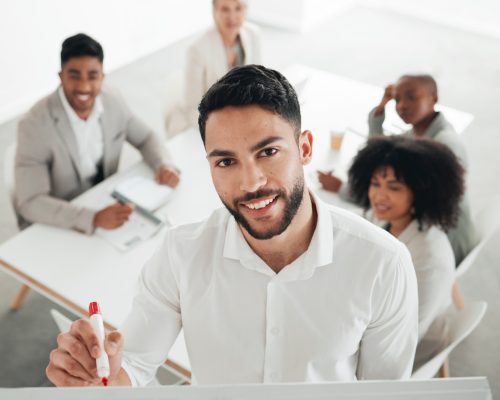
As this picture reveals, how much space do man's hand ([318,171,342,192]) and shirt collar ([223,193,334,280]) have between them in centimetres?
110

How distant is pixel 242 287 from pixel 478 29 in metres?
5.42

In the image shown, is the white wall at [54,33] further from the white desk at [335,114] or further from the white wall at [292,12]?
the white desk at [335,114]

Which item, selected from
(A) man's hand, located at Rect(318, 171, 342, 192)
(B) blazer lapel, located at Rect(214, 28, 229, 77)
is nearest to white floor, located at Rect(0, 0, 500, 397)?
(B) blazer lapel, located at Rect(214, 28, 229, 77)

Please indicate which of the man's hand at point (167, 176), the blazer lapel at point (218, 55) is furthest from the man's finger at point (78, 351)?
the blazer lapel at point (218, 55)

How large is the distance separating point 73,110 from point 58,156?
205 mm

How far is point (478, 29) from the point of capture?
5719 millimetres

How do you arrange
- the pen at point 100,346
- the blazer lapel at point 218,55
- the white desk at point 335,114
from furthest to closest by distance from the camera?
the blazer lapel at point 218,55
the white desk at point 335,114
the pen at point 100,346

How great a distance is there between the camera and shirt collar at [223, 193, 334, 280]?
1.19 m

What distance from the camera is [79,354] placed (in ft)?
2.98

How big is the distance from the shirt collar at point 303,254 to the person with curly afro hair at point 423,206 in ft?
2.28

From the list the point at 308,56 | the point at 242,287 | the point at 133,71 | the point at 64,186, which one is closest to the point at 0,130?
the point at 133,71

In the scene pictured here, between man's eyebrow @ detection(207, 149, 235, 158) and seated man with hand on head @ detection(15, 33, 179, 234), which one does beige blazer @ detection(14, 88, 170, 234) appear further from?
man's eyebrow @ detection(207, 149, 235, 158)

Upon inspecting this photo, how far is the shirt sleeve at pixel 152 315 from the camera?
1285 mm

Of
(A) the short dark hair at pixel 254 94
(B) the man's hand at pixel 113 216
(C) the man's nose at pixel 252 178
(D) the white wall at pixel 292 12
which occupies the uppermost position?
(D) the white wall at pixel 292 12
